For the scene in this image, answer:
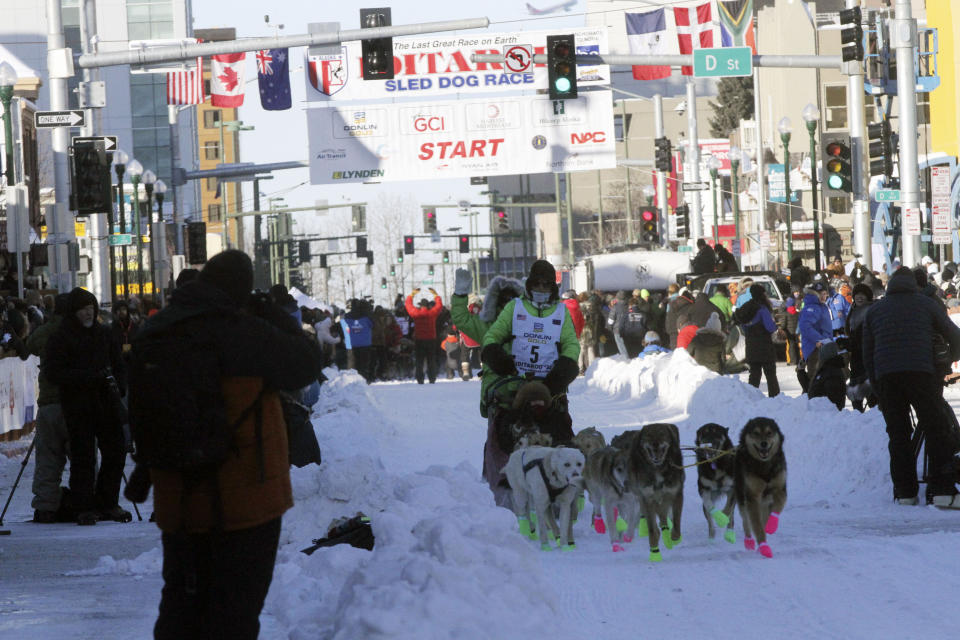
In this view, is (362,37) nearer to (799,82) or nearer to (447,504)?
(447,504)

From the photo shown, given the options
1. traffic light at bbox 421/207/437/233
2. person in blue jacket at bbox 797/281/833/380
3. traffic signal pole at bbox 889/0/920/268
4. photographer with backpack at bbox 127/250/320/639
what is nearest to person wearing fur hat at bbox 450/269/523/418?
photographer with backpack at bbox 127/250/320/639

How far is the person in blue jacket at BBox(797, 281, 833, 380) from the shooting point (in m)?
20.2

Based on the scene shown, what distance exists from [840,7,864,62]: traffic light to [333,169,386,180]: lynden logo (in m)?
22.5

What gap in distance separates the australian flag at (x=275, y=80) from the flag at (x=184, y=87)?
3.66 meters

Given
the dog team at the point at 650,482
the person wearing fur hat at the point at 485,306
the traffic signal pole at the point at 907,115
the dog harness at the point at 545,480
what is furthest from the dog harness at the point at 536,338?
the traffic signal pole at the point at 907,115

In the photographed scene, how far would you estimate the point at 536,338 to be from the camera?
10.6m

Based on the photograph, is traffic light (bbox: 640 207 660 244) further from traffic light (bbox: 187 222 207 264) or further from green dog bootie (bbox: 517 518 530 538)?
green dog bootie (bbox: 517 518 530 538)

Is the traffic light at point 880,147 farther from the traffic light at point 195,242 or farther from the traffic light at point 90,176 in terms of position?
the traffic light at point 195,242

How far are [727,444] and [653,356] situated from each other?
1624 cm

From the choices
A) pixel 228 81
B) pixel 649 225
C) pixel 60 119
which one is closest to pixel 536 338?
pixel 60 119

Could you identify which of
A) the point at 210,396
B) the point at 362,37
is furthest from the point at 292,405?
the point at 362,37

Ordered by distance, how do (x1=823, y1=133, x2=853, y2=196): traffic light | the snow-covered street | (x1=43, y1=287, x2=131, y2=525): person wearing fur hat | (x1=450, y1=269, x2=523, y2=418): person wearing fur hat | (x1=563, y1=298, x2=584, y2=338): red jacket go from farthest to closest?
(x1=563, y1=298, x2=584, y2=338): red jacket
(x1=823, y1=133, x2=853, y2=196): traffic light
(x1=43, y1=287, x2=131, y2=525): person wearing fur hat
(x1=450, y1=269, x2=523, y2=418): person wearing fur hat
the snow-covered street

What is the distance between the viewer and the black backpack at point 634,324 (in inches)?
1245

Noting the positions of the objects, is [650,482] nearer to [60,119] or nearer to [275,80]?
[60,119]
